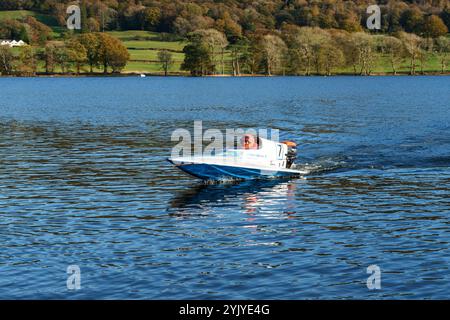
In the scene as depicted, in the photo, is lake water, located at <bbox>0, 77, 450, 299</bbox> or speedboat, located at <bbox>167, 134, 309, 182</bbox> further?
speedboat, located at <bbox>167, 134, 309, 182</bbox>

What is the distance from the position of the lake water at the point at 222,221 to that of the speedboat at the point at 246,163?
121 centimetres

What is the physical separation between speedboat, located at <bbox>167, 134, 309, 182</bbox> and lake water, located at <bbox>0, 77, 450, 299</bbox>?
3.96 feet

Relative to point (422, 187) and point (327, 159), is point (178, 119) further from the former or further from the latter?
point (422, 187)

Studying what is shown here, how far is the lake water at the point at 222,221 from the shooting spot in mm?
30125

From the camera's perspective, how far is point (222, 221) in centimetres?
4050

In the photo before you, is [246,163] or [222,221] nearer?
[222,221]

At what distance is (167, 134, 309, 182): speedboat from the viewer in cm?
5119

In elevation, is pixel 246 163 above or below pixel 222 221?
above

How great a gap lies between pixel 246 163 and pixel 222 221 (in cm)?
1234

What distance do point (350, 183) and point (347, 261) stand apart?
1936 centimetres

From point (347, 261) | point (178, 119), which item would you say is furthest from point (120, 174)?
point (178, 119)

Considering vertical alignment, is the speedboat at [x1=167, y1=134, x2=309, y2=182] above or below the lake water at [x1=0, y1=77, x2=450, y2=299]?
above

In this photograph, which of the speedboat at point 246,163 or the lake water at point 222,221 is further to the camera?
the speedboat at point 246,163
